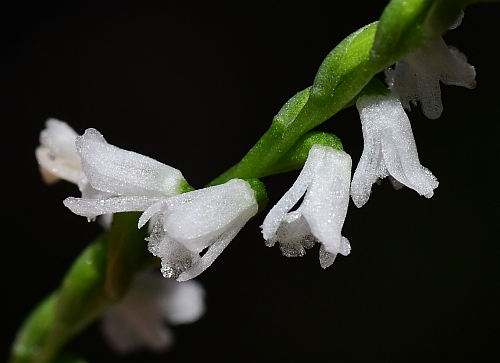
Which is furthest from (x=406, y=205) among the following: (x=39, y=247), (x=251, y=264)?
(x=39, y=247)

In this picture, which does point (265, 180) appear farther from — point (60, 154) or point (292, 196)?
point (292, 196)

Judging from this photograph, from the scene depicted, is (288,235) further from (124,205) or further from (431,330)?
(431,330)

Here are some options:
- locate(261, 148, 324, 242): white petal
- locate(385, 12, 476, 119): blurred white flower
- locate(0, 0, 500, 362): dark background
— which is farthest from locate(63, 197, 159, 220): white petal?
locate(0, 0, 500, 362): dark background

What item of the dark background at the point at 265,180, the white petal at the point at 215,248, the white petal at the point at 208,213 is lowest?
the dark background at the point at 265,180

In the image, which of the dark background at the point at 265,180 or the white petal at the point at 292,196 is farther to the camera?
the dark background at the point at 265,180

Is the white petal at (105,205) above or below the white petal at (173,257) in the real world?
above

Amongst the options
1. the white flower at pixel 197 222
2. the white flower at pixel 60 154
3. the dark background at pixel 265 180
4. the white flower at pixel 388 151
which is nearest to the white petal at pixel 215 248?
the white flower at pixel 197 222

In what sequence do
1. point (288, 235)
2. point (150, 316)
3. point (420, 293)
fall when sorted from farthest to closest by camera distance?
point (420, 293)
point (150, 316)
point (288, 235)

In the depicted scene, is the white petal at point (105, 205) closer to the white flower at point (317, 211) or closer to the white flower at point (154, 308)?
the white flower at point (317, 211)
